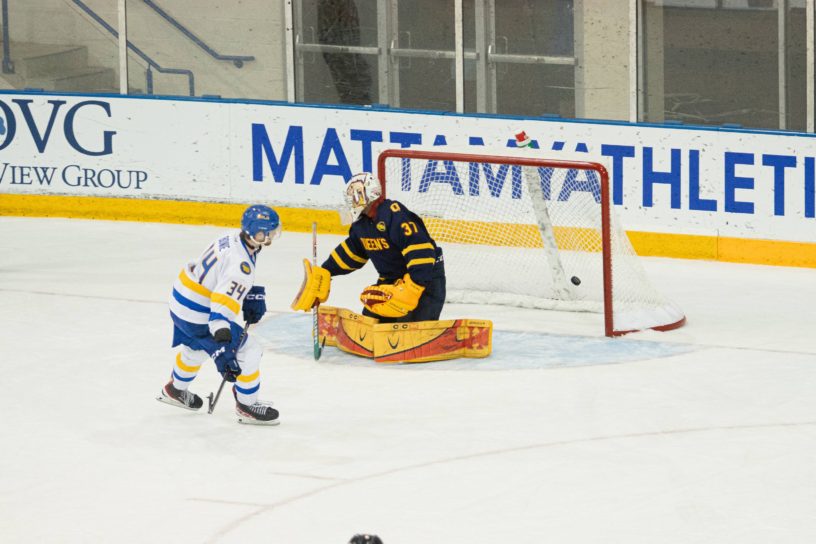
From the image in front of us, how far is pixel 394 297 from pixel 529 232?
5.55ft

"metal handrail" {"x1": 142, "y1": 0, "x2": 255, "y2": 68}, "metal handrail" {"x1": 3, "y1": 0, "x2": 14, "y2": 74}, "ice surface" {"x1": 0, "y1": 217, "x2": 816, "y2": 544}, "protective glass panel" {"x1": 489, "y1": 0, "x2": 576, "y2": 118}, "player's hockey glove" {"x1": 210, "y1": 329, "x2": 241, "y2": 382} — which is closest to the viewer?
"ice surface" {"x1": 0, "y1": 217, "x2": 816, "y2": 544}

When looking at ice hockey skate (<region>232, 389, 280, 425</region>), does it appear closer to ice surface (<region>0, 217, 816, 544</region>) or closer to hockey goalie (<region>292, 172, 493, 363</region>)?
ice surface (<region>0, 217, 816, 544</region>)

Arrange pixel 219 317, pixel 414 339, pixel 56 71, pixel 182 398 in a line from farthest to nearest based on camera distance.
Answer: pixel 56 71 → pixel 414 339 → pixel 182 398 → pixel 219 317

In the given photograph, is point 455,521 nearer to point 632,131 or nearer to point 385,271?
point 385,271

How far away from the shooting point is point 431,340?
873 cm

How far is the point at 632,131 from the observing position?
11.4 metres

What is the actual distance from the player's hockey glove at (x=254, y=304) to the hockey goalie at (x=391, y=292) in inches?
35.9

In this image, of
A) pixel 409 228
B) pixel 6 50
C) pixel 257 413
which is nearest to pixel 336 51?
pixel 6 50

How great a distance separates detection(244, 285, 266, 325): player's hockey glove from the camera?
24.7 feet

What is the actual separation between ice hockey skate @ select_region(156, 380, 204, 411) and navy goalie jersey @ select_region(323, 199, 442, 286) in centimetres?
138

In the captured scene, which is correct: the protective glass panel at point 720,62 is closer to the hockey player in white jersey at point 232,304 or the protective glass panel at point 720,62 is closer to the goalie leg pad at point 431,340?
the goalie leg pad at point 431,340

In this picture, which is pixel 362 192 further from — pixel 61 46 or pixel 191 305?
pixel 61 46

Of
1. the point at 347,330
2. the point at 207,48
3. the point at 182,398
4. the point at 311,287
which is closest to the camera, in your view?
the point at 182,398

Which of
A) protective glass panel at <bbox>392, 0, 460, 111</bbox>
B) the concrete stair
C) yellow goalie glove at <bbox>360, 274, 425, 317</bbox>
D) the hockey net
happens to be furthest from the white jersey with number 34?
the concrete stair
